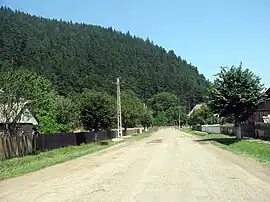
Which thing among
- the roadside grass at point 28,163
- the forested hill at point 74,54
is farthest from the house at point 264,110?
the forested hill at point 74,54

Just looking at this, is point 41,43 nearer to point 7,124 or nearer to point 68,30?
point 68,30

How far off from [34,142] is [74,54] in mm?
102520

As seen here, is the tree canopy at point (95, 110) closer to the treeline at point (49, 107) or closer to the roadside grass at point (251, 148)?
the treeline at point (49, 107)

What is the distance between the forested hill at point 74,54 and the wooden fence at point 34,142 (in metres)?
22.6

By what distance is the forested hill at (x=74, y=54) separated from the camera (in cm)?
9340

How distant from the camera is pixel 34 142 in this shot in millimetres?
35156

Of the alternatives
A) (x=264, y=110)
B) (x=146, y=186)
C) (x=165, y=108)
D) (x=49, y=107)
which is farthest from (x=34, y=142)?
(x=165, y=108)

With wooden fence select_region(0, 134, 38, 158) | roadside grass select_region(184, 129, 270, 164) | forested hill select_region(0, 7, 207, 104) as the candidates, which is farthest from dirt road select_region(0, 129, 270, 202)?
forested hill select_region(0, 7, 207, 104)

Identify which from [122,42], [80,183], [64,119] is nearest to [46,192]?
[80,183]

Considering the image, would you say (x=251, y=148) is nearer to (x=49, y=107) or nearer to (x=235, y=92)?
(x=235, y=92)

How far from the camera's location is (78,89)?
117 metres

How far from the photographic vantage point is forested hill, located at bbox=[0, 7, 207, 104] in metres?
93.4

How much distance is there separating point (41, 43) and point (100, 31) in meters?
67.9

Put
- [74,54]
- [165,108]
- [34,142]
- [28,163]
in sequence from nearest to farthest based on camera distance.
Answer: [28,163], [34,142], [74,54], [165,108]
